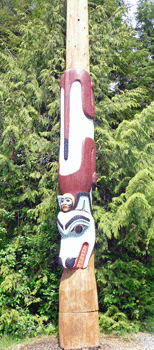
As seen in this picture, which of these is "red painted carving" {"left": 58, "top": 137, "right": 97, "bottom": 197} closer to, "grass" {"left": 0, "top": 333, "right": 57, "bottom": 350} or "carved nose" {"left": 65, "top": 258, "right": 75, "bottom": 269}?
"carved nose" {"left": 65, "top": 258, "right": 75, "bottom": 269}

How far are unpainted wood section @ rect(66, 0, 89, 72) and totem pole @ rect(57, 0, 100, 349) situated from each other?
0.08 meters

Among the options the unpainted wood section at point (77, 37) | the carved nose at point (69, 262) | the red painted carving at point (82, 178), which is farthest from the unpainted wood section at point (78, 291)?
the unpainted wood section at point (77, 37)

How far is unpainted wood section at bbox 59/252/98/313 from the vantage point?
484cm

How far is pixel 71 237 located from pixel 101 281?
202cm

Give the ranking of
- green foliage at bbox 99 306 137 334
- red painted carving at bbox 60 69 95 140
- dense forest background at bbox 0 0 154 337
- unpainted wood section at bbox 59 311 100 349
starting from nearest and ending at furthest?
unpainted wood section at bbox 59 311 100 349
red painted carving at bbox 60 69 95 140
green foliage at bbox 99 306 137 334
dense forest background at bbox 0 0 154 337

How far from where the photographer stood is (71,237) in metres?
4.96

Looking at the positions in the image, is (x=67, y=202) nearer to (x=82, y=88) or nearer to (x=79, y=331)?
(x=79, y=331)

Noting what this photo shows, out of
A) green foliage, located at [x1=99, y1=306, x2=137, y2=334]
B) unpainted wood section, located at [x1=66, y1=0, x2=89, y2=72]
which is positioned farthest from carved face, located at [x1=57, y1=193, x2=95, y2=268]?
unpainted wood section, located at [x1=66, y1=0, x2=89, y2=72]

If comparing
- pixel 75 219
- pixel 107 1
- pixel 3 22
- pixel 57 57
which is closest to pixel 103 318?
pixel 75 219

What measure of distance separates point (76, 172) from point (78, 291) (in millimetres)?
1899

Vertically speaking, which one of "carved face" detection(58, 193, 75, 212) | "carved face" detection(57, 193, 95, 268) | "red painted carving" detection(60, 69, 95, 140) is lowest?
"carved face" detection(57, 193, 95, 268)

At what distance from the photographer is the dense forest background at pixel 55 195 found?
611cm

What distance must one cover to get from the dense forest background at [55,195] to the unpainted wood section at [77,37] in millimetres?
1506

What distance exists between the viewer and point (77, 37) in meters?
6.18
